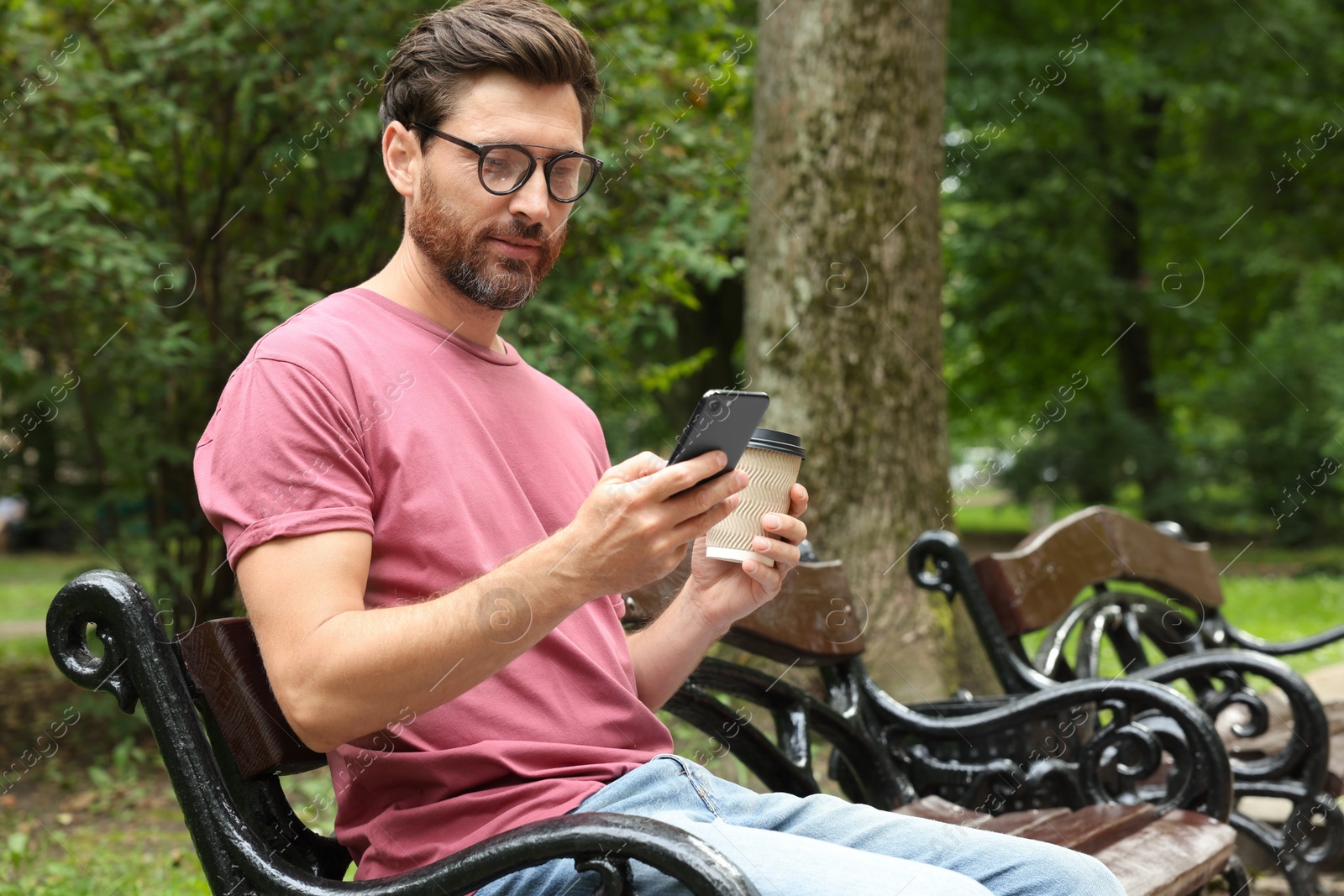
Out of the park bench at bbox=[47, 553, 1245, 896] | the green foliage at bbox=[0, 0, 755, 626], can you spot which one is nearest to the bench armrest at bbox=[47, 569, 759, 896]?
the park bench at bbox=[47, 553, 1245, 896]

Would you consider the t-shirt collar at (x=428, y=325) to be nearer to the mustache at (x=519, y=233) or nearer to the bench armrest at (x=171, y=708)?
the mustache at (x=519, y=233)

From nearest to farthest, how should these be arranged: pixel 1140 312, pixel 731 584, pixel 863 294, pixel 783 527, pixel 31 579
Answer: pixel 783 527, pixel 731 584, pixel 863 294, pixel 1140 312, pixel 31 579

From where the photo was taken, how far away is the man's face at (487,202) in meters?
1.90

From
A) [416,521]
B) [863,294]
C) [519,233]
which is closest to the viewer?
[416,521]

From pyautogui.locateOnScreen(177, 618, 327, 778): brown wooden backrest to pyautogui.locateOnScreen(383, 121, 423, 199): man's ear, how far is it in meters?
0.74

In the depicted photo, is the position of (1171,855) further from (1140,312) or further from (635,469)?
(1140,312)

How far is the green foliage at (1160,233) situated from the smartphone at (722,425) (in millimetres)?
11840

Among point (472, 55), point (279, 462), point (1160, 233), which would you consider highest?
point (1160, 233)

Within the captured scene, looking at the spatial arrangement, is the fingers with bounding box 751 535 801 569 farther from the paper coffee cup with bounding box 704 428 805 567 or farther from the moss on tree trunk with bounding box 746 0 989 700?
the moss on tree trunk with bounding box 746 0 989 700

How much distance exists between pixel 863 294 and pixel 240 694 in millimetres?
3306

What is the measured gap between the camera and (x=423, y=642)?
1.50 meters

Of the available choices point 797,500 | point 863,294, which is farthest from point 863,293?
point 797,500

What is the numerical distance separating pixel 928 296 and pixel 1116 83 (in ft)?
33.3

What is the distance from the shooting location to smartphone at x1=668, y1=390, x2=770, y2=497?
1.43 metres
